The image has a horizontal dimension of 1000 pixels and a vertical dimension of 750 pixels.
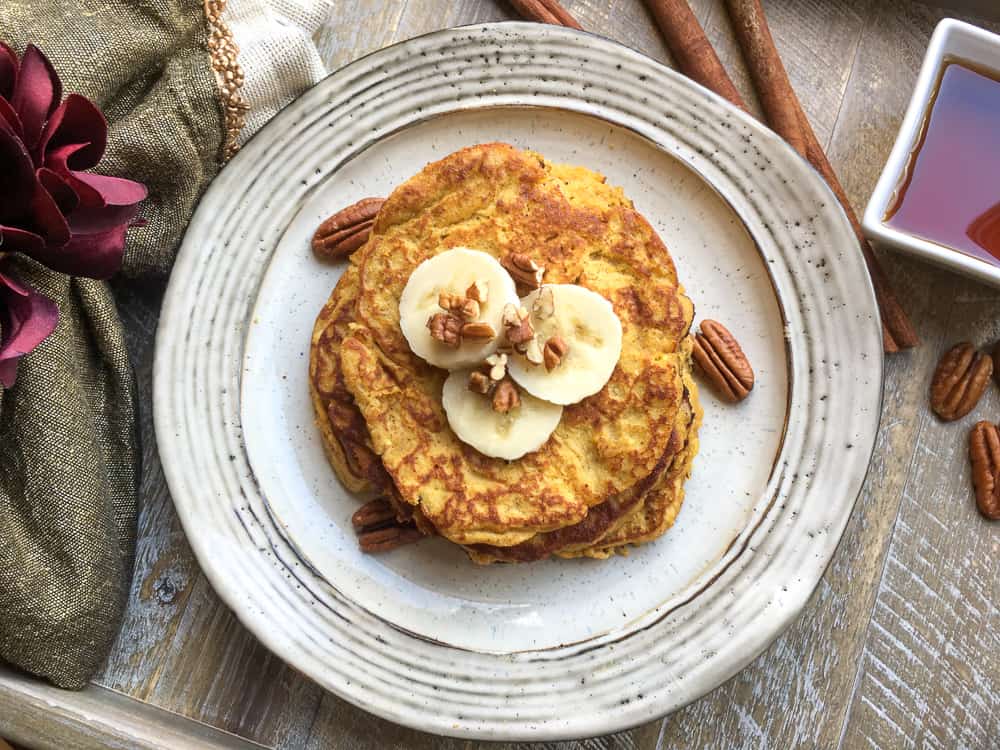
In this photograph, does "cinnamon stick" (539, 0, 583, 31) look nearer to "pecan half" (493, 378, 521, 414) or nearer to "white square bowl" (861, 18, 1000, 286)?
"white square bowl" (861, 18, 1000, 286)

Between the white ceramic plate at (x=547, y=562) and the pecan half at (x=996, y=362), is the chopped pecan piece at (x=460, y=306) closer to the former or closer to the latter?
the white ceramic plate at (x=547, y=562)

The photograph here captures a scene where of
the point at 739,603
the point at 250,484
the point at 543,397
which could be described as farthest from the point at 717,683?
the point at 250,484

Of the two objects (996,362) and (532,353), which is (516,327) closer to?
(532,353)

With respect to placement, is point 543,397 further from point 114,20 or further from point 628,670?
point 114,20

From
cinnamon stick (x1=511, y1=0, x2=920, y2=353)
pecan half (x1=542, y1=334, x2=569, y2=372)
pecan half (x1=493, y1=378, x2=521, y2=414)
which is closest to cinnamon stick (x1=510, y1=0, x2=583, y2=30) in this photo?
cinnamon stick (x1=511, y1=0, x2=920, y2=353)

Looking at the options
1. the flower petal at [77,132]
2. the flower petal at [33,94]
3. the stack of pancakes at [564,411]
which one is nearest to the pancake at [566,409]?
the stack of pancakes at [564,411]

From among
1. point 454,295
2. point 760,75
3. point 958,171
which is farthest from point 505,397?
point 958,171
